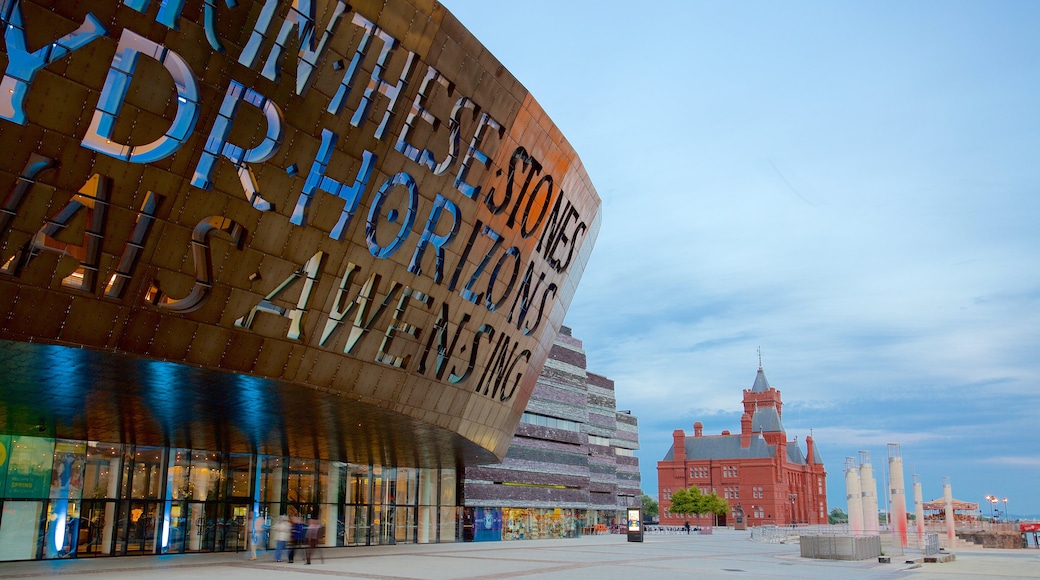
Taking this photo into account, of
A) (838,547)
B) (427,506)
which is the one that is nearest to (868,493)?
(838,547)

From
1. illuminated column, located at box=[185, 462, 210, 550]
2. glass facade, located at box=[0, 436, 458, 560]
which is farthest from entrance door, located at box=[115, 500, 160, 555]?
illuminated column, located at box=[185, 462, 210, 550]

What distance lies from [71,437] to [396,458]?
15.8 metres

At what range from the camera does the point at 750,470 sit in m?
151

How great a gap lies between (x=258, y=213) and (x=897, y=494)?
1788 inches

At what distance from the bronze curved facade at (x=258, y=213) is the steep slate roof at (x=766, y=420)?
5649 inches

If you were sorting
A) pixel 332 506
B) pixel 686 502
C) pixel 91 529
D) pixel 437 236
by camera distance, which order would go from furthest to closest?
pixel 686 502 < pixel 332 506 < pixel 91 529 < pixel 437 236

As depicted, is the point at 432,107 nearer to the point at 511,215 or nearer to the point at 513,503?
the point at 511,215

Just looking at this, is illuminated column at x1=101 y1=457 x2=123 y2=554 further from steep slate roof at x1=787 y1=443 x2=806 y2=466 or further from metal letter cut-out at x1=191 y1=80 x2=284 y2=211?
steep slate roof at x1=787 y1=443 x2=806 y2=466

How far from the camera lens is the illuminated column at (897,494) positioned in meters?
48.8

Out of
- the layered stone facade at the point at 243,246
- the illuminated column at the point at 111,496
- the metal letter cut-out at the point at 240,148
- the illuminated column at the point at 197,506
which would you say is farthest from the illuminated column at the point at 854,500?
the metal letter cut-out at the point at 240,148

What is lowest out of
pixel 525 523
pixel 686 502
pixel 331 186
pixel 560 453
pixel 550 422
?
pixel 686 502

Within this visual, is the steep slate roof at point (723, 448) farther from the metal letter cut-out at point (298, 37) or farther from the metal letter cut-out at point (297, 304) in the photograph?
the metal letter cut-out at point (298, 37)

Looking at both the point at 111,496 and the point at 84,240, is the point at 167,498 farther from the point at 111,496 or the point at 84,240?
the point at 84,240

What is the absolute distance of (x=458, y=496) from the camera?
50750 mm
